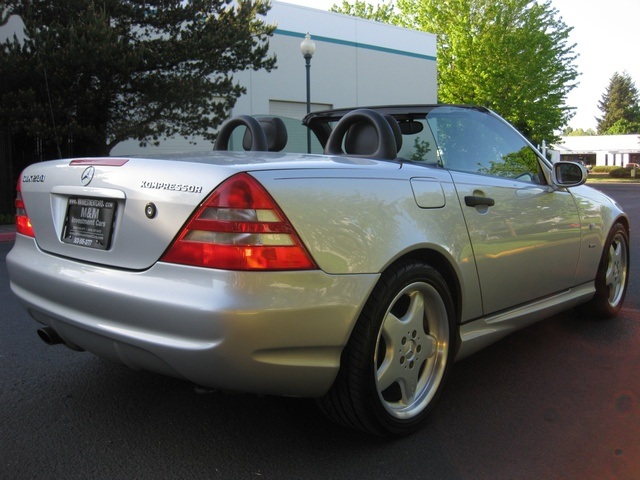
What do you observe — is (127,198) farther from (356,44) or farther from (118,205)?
(356,44)

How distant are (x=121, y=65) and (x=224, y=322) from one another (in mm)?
10984

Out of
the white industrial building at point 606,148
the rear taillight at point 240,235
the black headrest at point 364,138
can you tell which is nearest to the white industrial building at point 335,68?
the black headrest at point 364,138

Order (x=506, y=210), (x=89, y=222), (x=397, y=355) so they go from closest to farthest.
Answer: (x=89, y=222)
(x=397, y=355)
(x=506, y=210)

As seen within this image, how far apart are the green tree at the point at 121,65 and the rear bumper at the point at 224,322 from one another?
1022 centimetres

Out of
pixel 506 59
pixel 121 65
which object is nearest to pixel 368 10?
pixel 506 59

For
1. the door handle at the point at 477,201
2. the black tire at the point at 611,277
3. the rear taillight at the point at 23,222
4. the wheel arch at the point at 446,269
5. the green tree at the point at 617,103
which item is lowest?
the black tire at the point at 611,277

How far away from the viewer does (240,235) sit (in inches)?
82.7

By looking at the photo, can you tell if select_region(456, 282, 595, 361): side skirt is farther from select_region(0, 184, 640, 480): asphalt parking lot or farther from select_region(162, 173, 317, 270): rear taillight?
select_region(162, 173, 317, 270): rear taillight

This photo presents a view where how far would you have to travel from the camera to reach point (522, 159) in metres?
3.78

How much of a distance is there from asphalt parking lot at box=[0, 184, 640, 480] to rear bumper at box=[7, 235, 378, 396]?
16.0 inches

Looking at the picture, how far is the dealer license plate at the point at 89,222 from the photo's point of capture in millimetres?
2389

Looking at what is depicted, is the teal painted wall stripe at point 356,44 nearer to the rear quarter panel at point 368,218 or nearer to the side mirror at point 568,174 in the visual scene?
the side mirror at point 568,174

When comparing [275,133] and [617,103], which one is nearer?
[275,133]

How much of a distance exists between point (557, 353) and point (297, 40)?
63.4 ft
